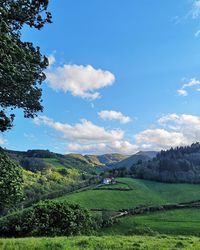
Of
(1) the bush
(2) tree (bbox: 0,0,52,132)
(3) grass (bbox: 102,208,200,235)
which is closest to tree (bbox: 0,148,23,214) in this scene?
(2) tree (bbox: 0,0,52,132)

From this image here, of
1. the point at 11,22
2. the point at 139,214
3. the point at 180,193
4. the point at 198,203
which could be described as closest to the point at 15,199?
the point at 11,22

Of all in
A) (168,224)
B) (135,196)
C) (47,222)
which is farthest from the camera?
(135,196)

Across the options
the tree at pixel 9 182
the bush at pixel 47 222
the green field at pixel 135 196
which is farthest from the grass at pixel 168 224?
the tree at pixel 9 182

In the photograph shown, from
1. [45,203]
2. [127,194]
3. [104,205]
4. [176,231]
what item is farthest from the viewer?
[127,194]

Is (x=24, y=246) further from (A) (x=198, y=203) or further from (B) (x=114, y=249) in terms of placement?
(A) (x=198, y=203)

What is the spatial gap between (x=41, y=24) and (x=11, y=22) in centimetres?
168

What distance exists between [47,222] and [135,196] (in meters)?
116

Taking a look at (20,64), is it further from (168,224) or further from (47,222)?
(168,224)

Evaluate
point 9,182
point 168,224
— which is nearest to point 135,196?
point 168,224

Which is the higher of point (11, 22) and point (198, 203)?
point (11, 22)

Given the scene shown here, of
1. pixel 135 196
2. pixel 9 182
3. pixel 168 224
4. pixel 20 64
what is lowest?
pixel 168 224

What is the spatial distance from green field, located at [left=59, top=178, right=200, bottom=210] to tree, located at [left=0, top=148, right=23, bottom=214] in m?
108

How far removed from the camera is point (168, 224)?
280ft

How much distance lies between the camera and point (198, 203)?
129375mm
